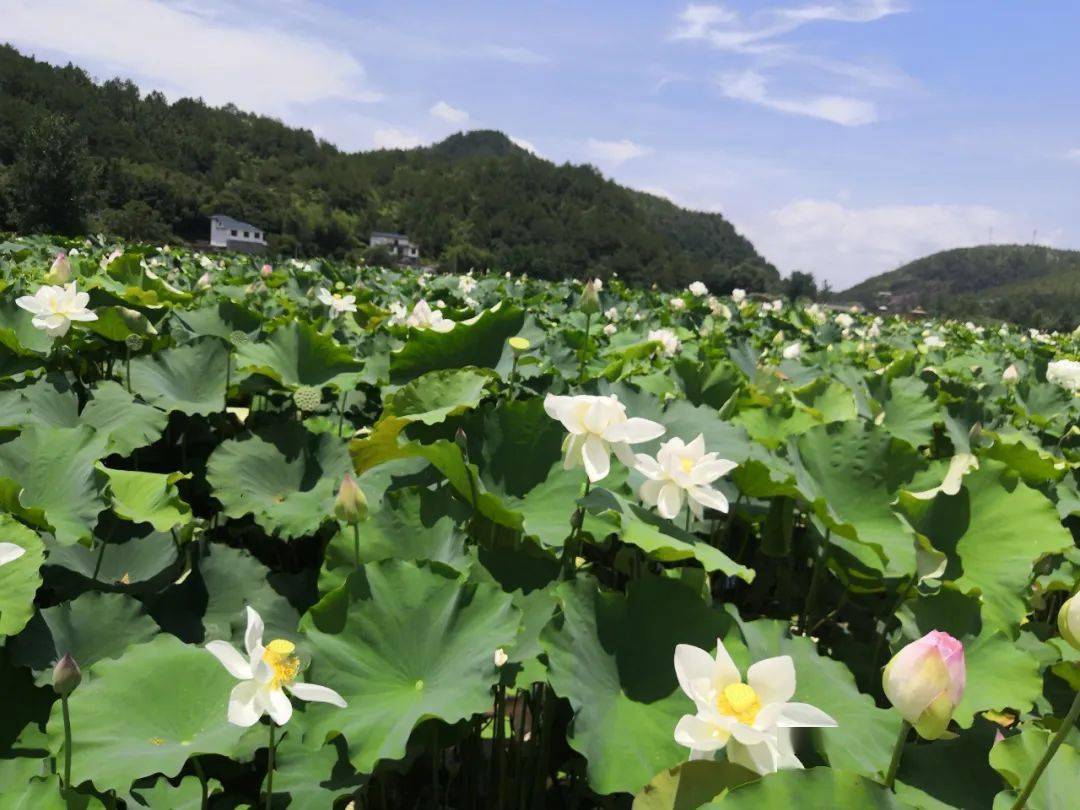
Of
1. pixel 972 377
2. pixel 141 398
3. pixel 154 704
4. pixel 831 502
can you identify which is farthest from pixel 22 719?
pixel 972 377

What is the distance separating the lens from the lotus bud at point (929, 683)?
83 cm

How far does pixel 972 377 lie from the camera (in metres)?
3.95

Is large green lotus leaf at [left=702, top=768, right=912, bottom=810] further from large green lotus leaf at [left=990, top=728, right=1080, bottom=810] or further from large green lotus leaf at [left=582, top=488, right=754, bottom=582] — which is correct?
large green lotus leaf at [left=582, top=488, right=754, bottom=582]

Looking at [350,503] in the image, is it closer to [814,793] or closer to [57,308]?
[814,793]

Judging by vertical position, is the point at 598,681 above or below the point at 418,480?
below

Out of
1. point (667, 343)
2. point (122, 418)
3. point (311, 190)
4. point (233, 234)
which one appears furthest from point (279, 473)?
point (311, 190)

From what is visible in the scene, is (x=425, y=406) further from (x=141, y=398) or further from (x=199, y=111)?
(x=199, y=111)

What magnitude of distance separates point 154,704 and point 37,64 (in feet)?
324

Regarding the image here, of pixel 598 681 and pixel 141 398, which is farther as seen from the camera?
pixel 141 398

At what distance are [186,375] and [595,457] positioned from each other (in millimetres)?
1465

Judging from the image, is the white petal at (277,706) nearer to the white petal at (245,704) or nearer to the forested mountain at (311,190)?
the white petal at (245,704)

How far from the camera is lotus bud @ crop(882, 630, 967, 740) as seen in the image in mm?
834

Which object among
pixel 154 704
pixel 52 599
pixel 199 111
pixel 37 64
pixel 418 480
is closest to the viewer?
pixel 154 704

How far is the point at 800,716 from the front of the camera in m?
0.86
